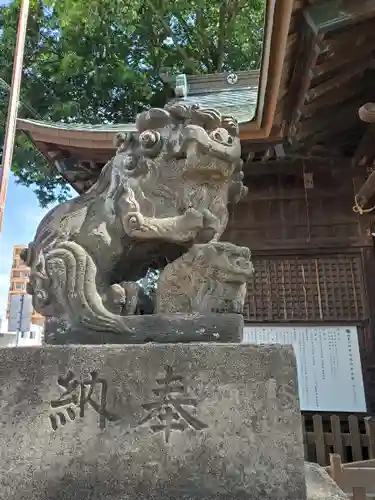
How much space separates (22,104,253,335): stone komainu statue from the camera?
5.69ft

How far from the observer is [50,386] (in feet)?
5.09

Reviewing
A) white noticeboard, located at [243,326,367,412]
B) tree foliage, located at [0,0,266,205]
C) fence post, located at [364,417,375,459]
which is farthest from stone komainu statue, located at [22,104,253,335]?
tree foliage, located at [0,0,266,205]

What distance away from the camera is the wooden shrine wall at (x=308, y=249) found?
199 inches

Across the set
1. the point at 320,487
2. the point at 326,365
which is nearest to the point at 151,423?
the point at 320,487

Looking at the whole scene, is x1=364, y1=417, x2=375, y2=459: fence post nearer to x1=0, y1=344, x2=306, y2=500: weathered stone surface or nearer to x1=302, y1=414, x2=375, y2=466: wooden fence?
x1=302, y1=414, x2=375, y2=466: wooden fence

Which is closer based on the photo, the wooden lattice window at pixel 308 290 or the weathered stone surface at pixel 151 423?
the weathered stone surface at pixel 151 423

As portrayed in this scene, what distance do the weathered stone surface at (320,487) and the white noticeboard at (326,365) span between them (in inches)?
108

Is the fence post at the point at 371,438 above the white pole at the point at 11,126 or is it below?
below

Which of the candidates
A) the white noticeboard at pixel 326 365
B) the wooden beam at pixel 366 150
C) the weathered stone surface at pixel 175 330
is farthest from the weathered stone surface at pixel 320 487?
the wooden beam at pixel 366 150

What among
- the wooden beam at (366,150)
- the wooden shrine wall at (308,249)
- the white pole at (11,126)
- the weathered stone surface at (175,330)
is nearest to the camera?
the weathered stone surface at (175,330)

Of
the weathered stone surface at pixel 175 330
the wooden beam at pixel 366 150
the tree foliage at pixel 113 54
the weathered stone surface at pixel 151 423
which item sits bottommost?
the weathered stone surface at pixel 151 423

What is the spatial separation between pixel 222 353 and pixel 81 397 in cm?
53

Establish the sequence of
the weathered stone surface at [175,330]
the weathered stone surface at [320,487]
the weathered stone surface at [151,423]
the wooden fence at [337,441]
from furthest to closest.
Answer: the wooden fence at [337,441] < the weathered stone surface at [175,330] < the weathered stone surface at [320,487] < the weathered stone surface at [151,423]

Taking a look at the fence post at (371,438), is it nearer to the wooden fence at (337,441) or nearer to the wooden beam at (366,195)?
the wooden fence at (337,441)
